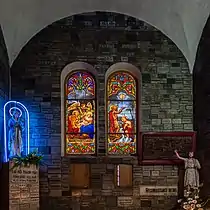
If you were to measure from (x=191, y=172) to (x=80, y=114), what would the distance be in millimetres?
2326

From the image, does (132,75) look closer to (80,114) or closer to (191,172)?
(80,114)

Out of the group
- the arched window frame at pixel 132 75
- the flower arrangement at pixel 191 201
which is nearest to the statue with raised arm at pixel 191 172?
the flower arrangement at pixel 191 201

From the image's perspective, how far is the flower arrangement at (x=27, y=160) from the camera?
7.62 metres

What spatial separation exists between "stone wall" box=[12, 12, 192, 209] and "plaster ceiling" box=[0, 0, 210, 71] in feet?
0.54

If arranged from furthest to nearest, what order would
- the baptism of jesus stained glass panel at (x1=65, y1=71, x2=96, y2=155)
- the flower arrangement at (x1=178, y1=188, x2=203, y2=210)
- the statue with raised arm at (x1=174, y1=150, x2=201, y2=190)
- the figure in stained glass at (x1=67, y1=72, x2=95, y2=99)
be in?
the figure in stained glass at (x1=67, y1=72, x2=95, y2=99), the baptism of jesus stained glass panel at (x1=65, y1=71, x2=96, y2=155), the statue with raised arm at (x1=174, y1=150, x2=201, y2=190), the flower arrangement at (x1=178, y1=188, x2=203, y2=210)

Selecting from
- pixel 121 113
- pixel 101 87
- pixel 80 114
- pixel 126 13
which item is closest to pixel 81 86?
pixel 101 87

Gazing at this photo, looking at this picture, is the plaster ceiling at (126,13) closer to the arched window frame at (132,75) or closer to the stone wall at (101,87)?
the stone wall at (101,87)

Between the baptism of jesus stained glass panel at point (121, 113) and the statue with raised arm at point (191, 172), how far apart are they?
42.8 inches

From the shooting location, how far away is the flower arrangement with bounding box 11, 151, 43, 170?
25.0ft

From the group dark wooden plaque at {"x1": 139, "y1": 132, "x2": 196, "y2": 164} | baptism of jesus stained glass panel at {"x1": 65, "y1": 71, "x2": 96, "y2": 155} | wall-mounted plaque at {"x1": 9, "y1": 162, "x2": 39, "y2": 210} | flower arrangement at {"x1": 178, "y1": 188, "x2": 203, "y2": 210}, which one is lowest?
flower arrangement at {"x1": 178, "y1": 188, "x2": 203, "y2": 210}

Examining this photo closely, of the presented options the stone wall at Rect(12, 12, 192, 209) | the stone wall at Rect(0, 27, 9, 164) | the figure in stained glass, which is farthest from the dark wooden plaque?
the stone wall at Rect(0, 27, 9, 164)

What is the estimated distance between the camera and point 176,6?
332 inches

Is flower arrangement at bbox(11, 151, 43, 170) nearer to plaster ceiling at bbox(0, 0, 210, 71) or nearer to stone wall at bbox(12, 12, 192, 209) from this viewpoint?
stone wall at bbox(12, 12, 192, 209)

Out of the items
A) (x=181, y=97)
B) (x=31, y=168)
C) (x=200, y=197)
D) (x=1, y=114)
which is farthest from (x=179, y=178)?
(x=1, y=114)
